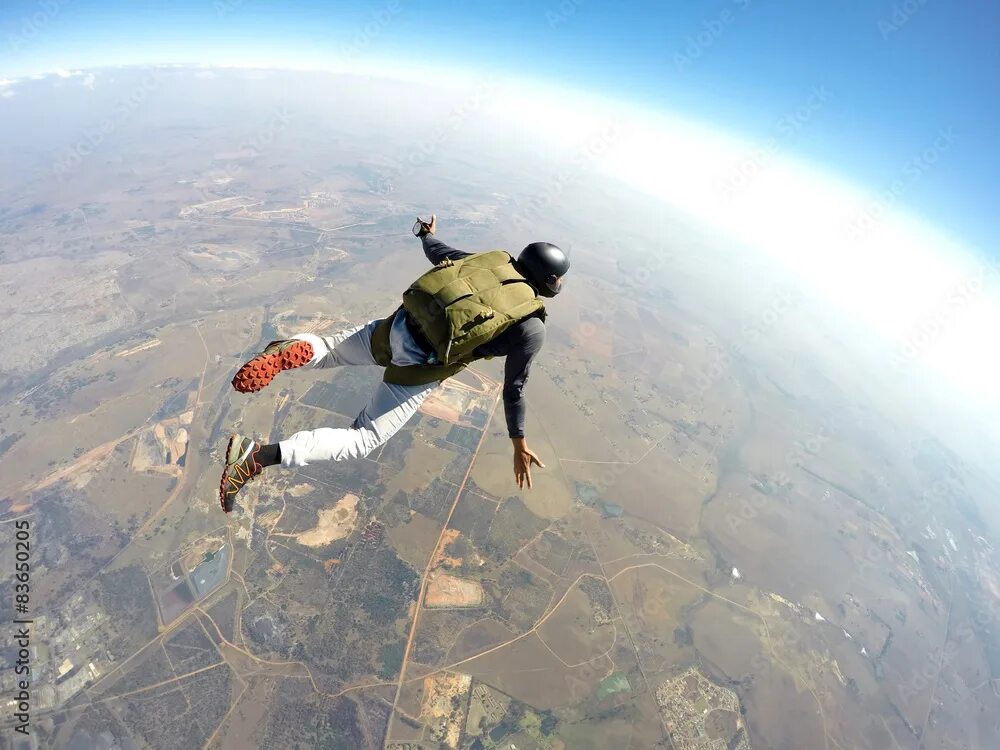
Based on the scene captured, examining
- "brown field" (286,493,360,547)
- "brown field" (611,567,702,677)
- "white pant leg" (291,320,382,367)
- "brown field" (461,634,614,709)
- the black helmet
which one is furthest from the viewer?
"brown field" (286,493,360,547)

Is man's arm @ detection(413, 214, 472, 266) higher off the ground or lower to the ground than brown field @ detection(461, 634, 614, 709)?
higher

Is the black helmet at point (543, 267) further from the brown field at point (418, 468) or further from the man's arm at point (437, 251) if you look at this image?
the brown field at point (418, 468)

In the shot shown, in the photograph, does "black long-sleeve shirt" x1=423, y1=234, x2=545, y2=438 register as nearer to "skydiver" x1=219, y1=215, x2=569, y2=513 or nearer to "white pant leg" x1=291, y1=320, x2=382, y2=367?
"skydiver" x1=219, y1=215, x2=569, y2=513

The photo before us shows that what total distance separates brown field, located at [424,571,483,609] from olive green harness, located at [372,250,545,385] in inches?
899

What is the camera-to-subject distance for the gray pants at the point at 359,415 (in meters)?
3.45

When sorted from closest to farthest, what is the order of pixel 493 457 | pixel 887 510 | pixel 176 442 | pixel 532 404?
pixel 176 442
pixel 493 457
pixel 532 404
pixel 887 510

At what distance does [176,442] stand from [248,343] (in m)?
13.7

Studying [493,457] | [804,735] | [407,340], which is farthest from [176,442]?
[804,735]

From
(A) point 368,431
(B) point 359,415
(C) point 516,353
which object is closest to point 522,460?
(C) point 516,353

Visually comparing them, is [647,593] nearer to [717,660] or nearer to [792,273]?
[717,660]

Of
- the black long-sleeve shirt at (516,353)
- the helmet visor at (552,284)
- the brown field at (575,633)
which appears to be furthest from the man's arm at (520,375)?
the brown field at (575,633)

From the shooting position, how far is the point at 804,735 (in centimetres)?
2170

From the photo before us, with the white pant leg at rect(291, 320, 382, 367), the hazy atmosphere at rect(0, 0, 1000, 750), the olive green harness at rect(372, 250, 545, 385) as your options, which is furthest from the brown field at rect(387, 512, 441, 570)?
the olive green harness at rect(372, 250, 545, 385)

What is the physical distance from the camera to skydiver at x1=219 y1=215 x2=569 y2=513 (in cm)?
333
